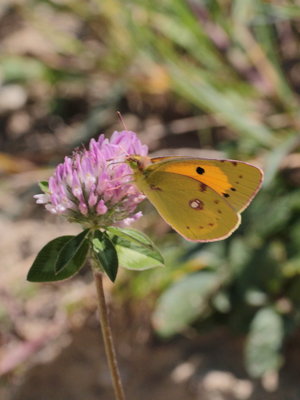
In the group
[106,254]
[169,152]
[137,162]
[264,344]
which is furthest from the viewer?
[169,152]

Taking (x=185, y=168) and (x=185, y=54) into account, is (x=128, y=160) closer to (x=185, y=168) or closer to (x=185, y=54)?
(x=185, y=168)

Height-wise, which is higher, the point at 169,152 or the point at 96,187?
the point at 169,152

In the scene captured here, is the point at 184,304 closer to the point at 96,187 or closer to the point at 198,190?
the point at 198,190

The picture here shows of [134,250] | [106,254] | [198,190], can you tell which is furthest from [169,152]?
[106,254]

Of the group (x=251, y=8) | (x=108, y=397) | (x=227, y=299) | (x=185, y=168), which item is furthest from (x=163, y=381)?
(x=251, y=8)

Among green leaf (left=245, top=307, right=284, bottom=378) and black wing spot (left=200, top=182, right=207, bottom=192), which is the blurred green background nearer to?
green leaf (left=245, top=307, right=284, bottom=378)

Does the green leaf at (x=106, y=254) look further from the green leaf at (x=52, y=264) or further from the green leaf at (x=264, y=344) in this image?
the green leaf at (x=264, y=344)

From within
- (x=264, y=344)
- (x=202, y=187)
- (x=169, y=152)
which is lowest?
(x=264, y=344)
